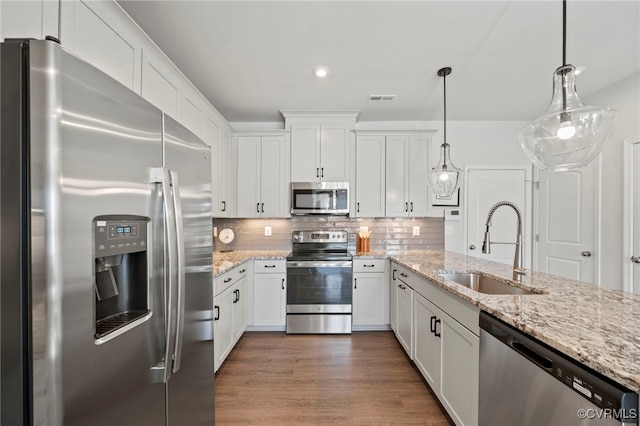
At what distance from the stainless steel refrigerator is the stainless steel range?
2120mm

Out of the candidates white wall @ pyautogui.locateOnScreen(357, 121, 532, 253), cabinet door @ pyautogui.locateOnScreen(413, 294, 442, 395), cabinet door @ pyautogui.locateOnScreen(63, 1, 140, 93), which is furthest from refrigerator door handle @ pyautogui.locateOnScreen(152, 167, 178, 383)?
white wall @ pyautogui.locateOnScreen(357, 121, 532, 253)

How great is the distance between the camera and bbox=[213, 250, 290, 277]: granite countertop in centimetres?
243

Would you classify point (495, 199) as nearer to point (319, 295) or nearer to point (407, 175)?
point (407, 175)

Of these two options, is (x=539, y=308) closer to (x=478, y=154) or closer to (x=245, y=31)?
(x=245, y=31)

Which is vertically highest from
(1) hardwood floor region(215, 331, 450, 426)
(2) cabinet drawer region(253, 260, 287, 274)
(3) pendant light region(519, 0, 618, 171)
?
(3) pendant light region(519, 0, 618, 171)

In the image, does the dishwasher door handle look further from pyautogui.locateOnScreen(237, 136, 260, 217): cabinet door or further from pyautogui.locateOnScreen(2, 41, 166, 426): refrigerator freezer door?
pyautogui.locateOnScreen(237, 136, 260, 217): cabinet door

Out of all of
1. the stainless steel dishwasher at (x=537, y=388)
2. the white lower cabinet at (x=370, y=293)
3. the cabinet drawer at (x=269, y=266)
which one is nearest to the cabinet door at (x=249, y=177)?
the cabinet drawer at (x=269, y=266)

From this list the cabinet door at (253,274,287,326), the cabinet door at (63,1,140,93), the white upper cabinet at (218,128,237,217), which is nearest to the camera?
the cabinet door at (63,1,140,93)

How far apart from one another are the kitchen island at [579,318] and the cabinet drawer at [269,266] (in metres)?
1.82

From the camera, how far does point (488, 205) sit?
152 inches

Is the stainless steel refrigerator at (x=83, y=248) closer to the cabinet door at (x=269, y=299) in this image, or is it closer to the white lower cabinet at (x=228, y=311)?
the white lower cabinet at (x=228, y=311)

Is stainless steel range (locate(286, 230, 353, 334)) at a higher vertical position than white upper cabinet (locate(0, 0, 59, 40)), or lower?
lower

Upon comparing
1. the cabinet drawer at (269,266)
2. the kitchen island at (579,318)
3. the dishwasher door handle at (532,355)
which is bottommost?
the cabinet drawer at (269,266)

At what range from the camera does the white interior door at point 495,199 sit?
3.81 m
